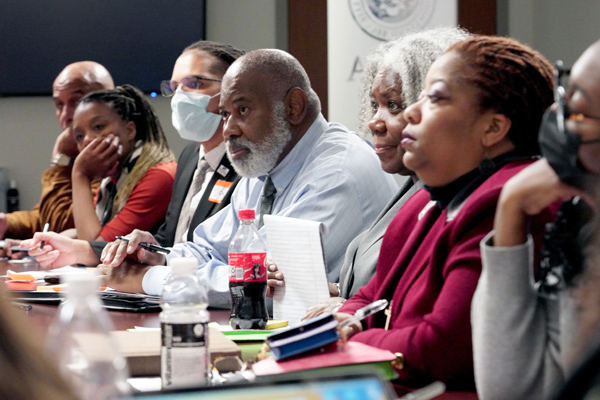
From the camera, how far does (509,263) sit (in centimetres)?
90

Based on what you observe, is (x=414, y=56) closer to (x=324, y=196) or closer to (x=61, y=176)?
(x=324, y=196)

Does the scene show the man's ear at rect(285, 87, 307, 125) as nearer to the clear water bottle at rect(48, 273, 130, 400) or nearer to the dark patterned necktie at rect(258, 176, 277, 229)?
the dark patterned necktie at rect(258, 176, 277, 229)

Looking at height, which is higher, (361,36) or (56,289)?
(361,36)

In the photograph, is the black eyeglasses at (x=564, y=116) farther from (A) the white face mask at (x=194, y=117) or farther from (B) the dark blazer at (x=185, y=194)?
Result: (A) the white face mask at (x=194, y=117)

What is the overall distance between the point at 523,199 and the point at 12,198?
168 inches

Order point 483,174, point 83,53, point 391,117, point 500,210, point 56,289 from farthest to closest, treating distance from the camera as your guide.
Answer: point 83,53, point 56,289, point 391,117, point 483,174, point 500,210

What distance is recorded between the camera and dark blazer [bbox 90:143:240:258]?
2.71m

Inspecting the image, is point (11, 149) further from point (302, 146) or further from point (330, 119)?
point (302, 146)

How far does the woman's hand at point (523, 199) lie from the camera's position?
2.89ft

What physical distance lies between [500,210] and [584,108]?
170 millimetres

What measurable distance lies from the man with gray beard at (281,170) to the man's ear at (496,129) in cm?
96

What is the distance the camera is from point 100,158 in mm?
3387

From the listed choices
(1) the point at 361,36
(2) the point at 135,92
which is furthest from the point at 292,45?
(2) the point at 135,92

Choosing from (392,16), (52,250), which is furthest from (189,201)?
(392,16)
